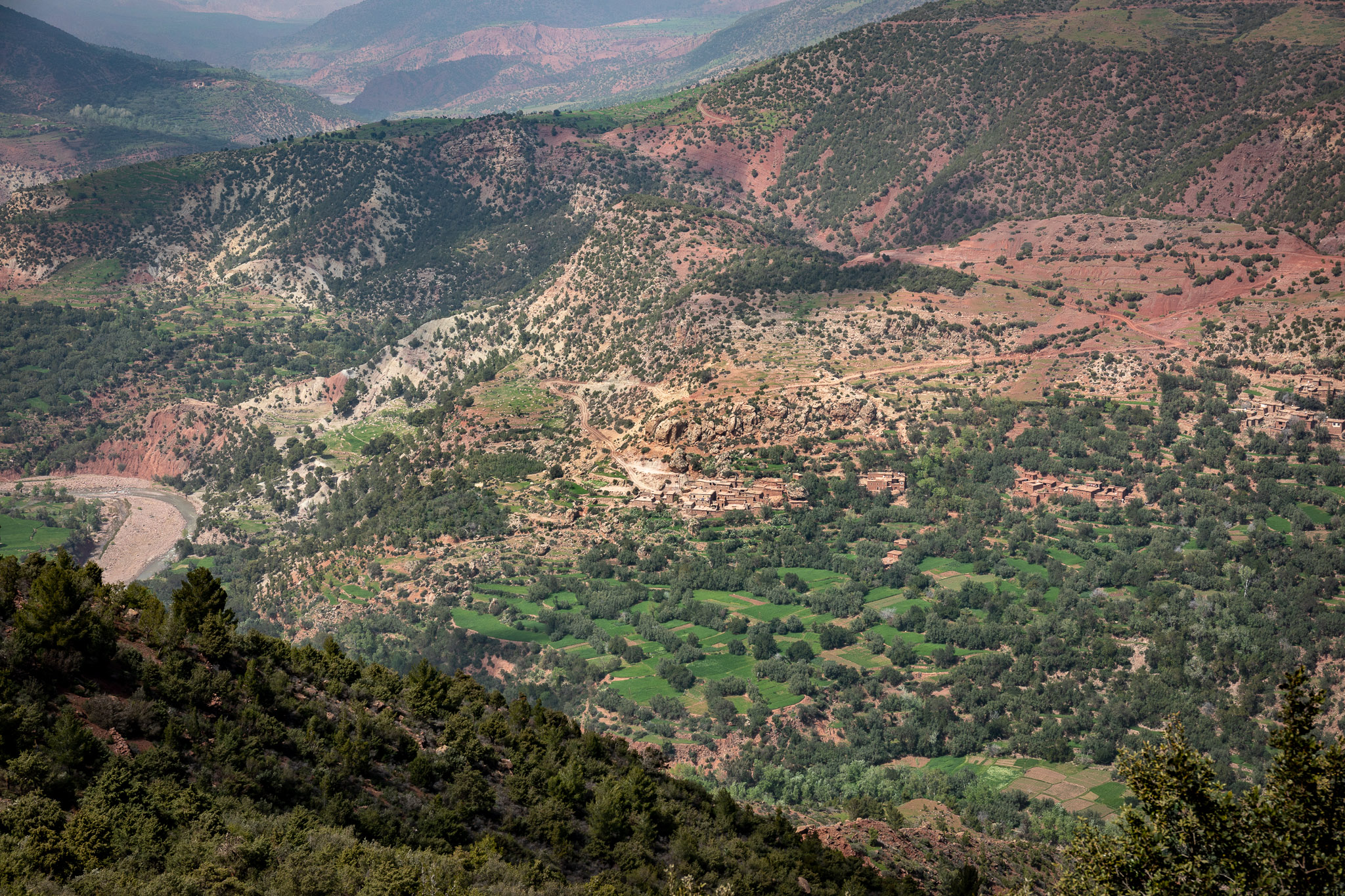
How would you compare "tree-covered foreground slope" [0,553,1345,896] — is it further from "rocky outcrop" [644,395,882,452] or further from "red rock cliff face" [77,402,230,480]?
"red rock cliff face" [77,402,230,480]

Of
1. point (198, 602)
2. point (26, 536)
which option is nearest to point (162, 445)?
point (26, 536)

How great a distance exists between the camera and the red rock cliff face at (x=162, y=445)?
146 metres

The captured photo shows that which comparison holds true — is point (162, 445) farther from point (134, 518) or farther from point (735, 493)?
point (735, 493)

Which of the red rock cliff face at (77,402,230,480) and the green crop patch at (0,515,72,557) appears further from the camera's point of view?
the red rock cliff face at (77,402,230,480)

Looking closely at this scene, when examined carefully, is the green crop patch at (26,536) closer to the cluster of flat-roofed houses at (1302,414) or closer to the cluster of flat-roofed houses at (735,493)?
the cluster of flat-roofed houses at (735,493)

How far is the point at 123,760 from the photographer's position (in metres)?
35.9

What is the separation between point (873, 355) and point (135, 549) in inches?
3733

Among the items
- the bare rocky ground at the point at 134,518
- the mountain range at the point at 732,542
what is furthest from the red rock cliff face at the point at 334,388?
the bare rocky ground at the point at 134,518

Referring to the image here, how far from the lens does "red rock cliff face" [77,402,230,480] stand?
146m

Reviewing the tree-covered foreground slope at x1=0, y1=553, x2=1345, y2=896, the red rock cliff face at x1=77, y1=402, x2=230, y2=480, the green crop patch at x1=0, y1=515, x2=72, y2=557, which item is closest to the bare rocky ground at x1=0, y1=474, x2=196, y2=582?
the red rock cliff face at x1=77, y1=402, x2=230, y2=480

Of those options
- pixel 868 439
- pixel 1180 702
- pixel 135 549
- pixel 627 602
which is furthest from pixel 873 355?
pixel 135 549

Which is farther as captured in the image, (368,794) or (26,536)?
(26,536)

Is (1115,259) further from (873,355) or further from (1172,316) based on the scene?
(873,355)

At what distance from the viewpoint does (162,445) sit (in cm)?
14900
